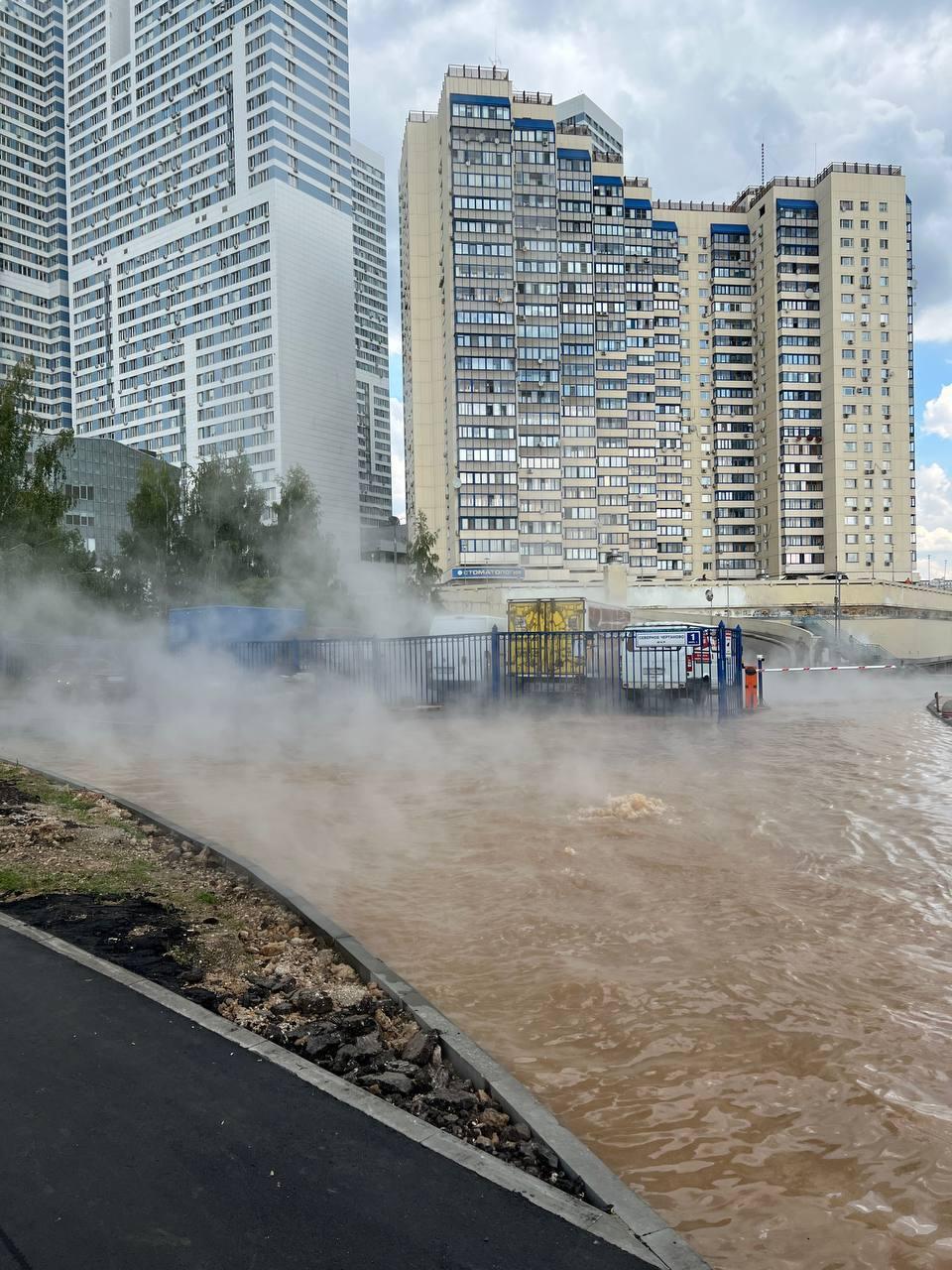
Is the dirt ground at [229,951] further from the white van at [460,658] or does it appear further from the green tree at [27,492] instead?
the green tree at [27,492]

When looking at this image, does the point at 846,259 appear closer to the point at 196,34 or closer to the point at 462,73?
the point at 462,73

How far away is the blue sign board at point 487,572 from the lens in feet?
250

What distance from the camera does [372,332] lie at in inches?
6353

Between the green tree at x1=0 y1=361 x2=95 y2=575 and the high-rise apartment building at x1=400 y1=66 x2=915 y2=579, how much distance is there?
2259 inches

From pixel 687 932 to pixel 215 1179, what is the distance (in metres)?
3.55

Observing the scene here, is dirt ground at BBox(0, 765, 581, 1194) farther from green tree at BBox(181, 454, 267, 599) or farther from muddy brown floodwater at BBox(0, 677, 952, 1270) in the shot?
green tree at BBox(181, 454, 267, 599)

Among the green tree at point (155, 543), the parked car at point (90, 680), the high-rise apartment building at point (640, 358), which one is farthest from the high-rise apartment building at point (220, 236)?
A: the parked car at point (90, 680)

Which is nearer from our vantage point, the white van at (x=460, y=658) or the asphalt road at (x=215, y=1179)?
the asphalt road at (x=215, y=1179)

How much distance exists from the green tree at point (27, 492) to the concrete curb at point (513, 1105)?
19834 mm

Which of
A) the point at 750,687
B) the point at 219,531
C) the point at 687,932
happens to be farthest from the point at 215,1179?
the point at 219,531

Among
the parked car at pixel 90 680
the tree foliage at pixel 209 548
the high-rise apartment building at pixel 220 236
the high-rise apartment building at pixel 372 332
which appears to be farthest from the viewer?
the high-rise apartment building at pixel 372 332

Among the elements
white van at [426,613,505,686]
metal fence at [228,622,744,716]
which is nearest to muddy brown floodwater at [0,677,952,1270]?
metal fence at [228,622,744,716]

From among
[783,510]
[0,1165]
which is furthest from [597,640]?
[783,510]

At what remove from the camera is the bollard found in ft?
60.2
